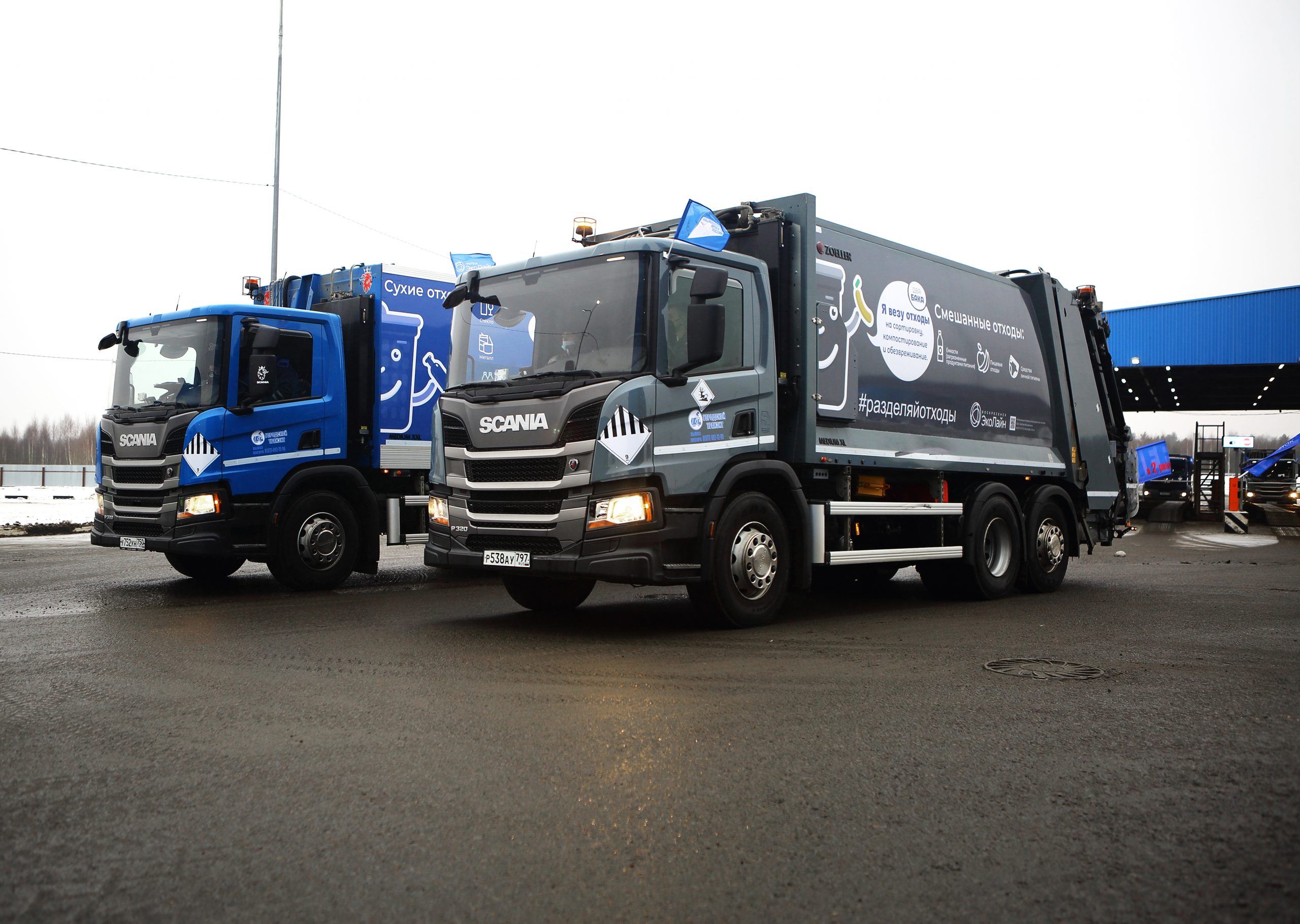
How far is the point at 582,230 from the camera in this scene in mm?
9352

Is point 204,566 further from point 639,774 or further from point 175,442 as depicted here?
point 639,774

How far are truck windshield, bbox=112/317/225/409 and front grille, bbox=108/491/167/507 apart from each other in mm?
866

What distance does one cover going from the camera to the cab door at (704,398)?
7.77m

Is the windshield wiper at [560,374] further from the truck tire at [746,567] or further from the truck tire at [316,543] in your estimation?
the truck tire at [316,543]

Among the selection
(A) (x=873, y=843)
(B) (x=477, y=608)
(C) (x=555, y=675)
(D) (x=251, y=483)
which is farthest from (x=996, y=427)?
(A) (x=873, y=843)

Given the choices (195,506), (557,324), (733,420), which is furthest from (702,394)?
(195,506)

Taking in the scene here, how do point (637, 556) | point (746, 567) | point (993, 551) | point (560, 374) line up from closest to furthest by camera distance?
1. point (637, 556)
2. point (560, 374)
3. point (746, 567)
4. point (993, 551)

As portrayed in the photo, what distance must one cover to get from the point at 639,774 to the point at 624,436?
11.6ft

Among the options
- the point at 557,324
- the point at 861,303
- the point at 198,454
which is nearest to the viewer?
the point at 557,324

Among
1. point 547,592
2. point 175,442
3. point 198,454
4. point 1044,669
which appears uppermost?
point 175,442

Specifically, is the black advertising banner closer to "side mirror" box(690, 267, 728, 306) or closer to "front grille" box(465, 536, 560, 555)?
"side mirror" box(690, 267, 728, 306)

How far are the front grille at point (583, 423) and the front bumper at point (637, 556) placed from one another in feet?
2.26

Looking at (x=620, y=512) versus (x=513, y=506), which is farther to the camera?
(x=513, y=506)

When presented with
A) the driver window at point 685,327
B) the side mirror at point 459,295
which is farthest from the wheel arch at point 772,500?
the side mirror at point 459,295
